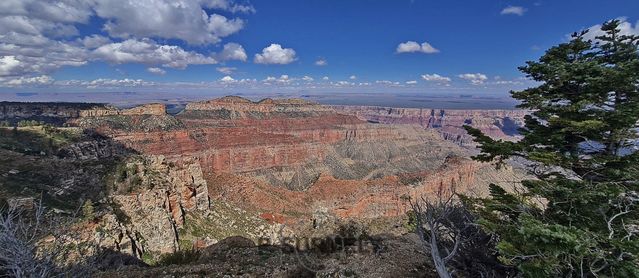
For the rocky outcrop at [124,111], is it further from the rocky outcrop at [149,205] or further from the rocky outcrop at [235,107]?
the rocky outcrop at [149,205]

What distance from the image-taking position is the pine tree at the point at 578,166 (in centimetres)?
981

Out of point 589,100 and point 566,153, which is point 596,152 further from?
point 589,100

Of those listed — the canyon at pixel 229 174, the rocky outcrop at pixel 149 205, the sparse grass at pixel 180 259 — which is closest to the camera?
the sparse grass at pixel 180 259

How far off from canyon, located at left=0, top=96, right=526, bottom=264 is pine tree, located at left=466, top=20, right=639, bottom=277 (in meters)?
3.34

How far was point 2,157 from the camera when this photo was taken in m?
38.6

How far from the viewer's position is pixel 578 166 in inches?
529

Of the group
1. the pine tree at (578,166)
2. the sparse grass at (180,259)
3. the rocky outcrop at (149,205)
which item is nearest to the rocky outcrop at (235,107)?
the rocky outcrop at (149,205)

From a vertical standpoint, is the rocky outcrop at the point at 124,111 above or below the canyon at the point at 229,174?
above

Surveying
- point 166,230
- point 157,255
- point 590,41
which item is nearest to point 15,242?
point 590,41

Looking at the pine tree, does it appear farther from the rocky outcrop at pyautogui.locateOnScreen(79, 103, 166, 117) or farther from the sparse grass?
the rocky outcrop at pyautogui.locateOnScreen(79, 103, 166, 117)

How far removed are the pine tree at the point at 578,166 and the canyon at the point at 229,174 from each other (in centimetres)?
334

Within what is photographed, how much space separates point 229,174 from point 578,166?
252 feet

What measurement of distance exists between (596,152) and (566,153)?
3.20 ft

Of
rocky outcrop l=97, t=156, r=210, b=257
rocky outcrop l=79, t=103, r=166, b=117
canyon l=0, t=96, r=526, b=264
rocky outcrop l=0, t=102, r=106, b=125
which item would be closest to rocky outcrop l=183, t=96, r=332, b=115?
canyon l=0, t=96, r=526, b=264
